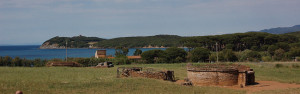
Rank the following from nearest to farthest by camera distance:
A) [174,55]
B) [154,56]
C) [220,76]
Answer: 1. [220,76]
2. [174,55]
3. [154,56]

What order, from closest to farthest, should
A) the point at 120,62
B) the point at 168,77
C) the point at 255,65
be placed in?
the point at 168,77, the point at 255,65, the point at 120,62

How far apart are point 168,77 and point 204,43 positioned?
8211 cm

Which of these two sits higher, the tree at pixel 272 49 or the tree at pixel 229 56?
the tree at pixel 272 49

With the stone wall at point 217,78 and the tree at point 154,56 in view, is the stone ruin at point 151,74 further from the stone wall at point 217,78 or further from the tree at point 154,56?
the tree at point 154,56

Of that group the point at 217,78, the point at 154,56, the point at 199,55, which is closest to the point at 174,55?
the point at 154,56

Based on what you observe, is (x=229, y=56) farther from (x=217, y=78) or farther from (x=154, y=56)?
(x=217, y=78)

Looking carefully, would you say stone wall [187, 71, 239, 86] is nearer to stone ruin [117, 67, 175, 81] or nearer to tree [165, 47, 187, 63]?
stone ruin [117, 67, 175, 81]

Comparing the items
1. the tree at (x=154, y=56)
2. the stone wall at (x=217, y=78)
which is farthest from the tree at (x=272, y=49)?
the stone wall at (x=217, y=78)

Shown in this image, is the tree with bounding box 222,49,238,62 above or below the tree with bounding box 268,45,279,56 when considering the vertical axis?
below

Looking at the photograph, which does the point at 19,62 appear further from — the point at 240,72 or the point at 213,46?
the point at 213,46

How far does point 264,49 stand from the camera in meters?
93.1

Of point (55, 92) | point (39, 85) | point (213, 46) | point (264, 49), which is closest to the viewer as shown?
point (55, 92)

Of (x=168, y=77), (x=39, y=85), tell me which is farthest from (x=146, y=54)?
(x=39, y=85)

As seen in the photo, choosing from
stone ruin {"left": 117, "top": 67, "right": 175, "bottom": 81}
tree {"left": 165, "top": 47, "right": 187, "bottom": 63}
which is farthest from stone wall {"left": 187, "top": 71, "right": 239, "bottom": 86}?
tree {"left": 165, "top": 47, "right": 187, "bottom": 63}
